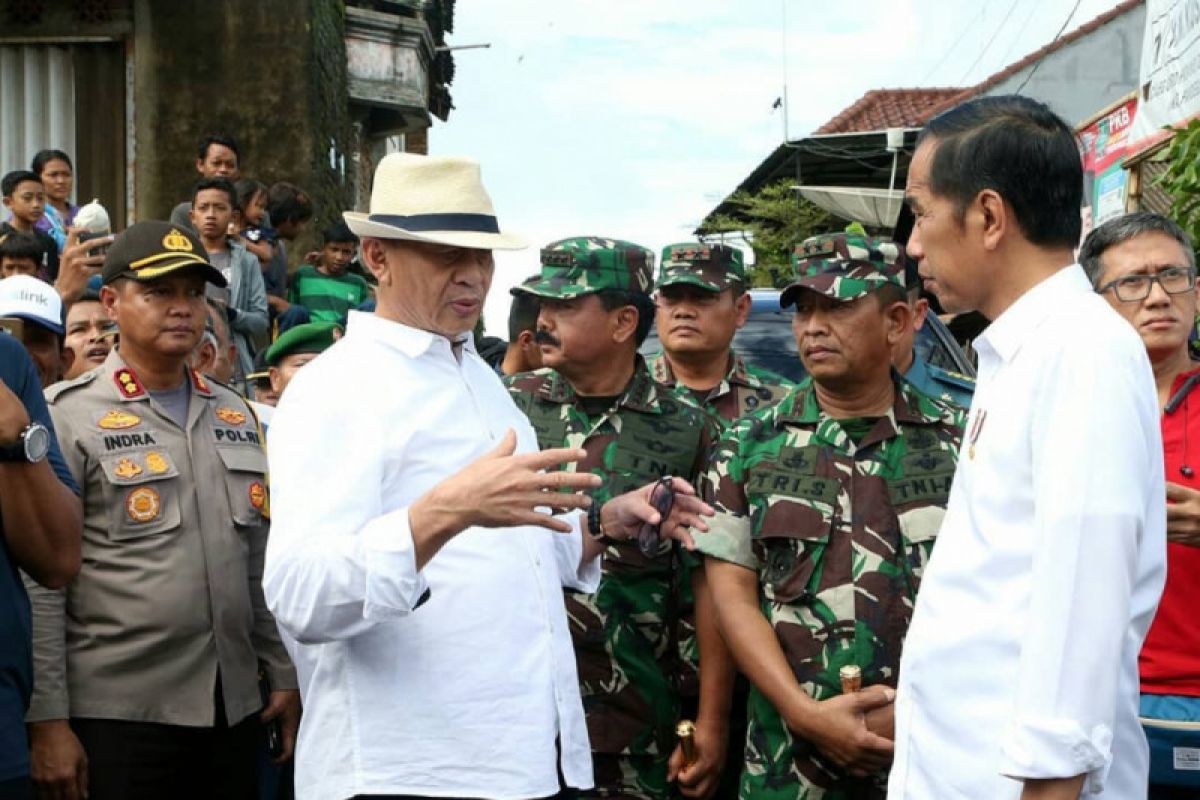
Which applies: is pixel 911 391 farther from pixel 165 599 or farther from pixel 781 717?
pixel 165 599

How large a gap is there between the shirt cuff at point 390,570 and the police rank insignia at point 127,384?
181 cm

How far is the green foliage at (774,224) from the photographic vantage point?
19.9 meters

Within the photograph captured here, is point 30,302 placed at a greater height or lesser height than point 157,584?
greater

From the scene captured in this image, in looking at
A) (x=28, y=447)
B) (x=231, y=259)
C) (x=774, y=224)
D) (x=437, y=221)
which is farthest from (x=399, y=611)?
(x=774, y=224)

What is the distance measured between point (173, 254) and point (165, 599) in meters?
1.04

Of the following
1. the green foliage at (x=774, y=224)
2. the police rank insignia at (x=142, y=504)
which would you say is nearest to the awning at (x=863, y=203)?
the green foliage at (x=774, y=224)

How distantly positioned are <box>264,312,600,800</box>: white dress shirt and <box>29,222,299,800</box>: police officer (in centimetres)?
113

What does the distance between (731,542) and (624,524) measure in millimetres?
644

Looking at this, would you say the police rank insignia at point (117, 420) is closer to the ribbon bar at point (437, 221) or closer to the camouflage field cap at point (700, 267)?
the ribbon bar at point (437, 221)

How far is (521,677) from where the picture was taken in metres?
2.89

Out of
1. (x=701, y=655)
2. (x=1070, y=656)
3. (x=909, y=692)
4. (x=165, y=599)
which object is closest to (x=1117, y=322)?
(x=1070, y=656)

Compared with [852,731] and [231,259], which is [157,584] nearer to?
[852,731]

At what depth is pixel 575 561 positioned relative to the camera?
3.36 metres

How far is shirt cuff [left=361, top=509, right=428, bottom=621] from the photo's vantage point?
2604 mm
